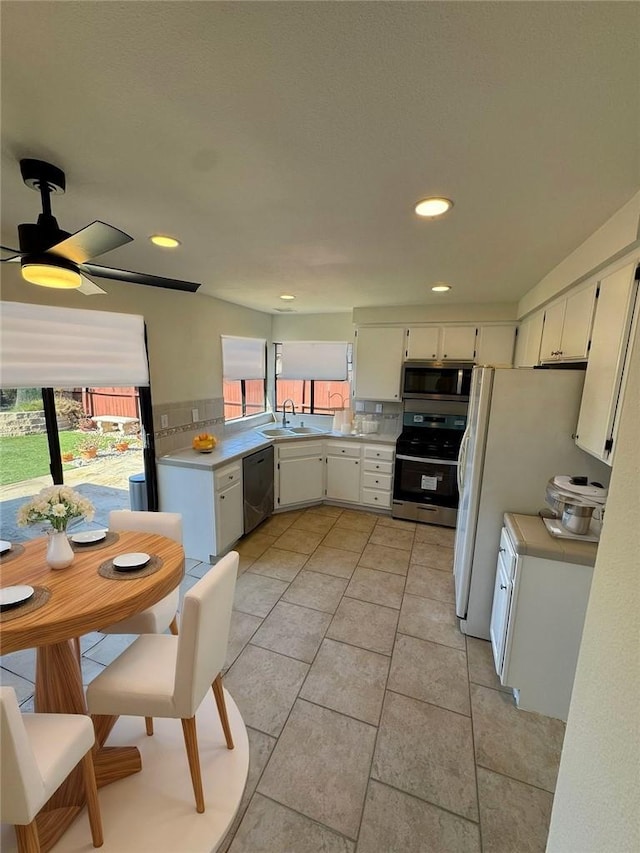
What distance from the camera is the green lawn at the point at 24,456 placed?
7.14ft

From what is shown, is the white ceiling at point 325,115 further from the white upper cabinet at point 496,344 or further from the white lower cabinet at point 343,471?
the white lower cabinet at point 343,471

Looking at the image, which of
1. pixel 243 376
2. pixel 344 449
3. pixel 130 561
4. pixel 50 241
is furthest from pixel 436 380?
pixel 50 241

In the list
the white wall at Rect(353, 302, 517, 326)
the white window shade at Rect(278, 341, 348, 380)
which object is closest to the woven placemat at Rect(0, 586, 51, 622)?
the white wall at Rect(353, 302, 517, 326)

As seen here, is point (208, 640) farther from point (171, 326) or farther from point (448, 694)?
point (171, 326)

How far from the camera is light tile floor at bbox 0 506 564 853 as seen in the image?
1.32 metres

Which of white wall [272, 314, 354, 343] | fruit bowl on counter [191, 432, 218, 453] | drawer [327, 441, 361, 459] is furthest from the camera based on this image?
white wall [272, 314, 354, 343]

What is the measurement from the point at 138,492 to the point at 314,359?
2797mm

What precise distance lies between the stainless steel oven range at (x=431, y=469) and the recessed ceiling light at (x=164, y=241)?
2828mm

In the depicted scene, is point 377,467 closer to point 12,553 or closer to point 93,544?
point 93,544

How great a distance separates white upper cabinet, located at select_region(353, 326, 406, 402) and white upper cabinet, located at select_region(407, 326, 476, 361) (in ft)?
0.45

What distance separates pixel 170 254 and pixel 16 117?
1.28m

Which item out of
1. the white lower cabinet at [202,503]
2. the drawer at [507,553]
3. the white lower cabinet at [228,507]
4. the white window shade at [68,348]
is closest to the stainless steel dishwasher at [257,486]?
the white lower cabinet at [228,507]

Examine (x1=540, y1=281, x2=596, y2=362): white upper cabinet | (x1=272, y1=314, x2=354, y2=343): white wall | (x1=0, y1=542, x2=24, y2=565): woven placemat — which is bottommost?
(x1=0, y1=542, x2=24, y2=565): woven placemat

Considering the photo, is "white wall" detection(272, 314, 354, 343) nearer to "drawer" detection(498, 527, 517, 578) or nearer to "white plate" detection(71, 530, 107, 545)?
"drawer" detection(498, 527, 517, 578)
